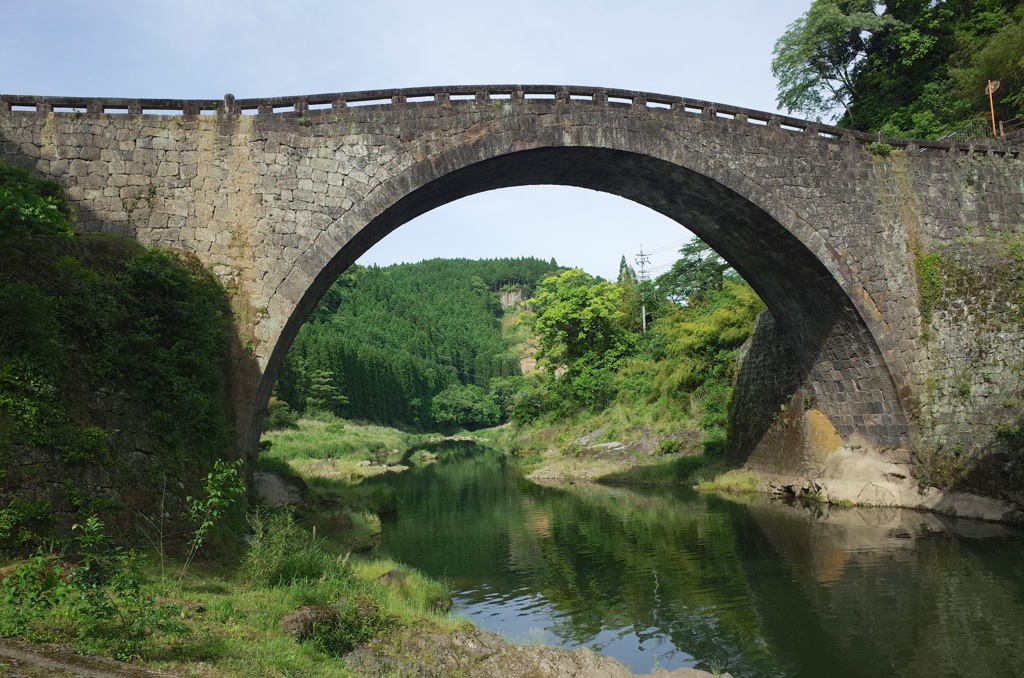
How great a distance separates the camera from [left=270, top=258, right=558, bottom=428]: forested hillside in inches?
2586

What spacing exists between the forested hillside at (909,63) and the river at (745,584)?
14.8 meters

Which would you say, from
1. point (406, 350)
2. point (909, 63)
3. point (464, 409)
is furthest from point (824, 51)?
point (406, 350)

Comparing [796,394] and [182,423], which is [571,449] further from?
[182,423]

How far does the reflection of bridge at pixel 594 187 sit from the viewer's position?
45.5 ft

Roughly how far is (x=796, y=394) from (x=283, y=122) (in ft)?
54.6

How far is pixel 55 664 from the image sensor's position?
484cm

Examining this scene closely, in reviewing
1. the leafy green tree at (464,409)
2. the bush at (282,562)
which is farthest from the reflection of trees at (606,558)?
the leafy green tree at (464,409)

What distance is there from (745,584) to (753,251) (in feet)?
33.2

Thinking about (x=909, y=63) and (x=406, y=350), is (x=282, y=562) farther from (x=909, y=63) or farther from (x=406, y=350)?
(x=406, y=350)

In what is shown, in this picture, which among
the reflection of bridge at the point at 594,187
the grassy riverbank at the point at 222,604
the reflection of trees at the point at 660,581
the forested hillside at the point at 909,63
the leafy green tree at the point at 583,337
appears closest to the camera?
the grassy riverbank at the point at 222,604

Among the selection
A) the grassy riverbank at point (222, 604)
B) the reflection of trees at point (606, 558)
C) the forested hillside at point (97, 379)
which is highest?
the forested hillside at point (97, 379)

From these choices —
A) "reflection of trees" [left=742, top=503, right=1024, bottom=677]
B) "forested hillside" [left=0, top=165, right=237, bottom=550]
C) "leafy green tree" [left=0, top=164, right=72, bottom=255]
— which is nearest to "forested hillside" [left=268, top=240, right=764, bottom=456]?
"reflection of trees" [left=742, top=503, right=1024, bottom=677]

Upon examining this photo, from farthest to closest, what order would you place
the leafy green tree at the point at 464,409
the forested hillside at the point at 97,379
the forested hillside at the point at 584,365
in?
the leafy green tree at the point at 464,409
the forested hillside at the point at 584,365
the forested hillside at the point at 97,379

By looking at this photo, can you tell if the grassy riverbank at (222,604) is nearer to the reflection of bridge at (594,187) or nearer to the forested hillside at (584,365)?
the reflection of bridge at (594,187)
